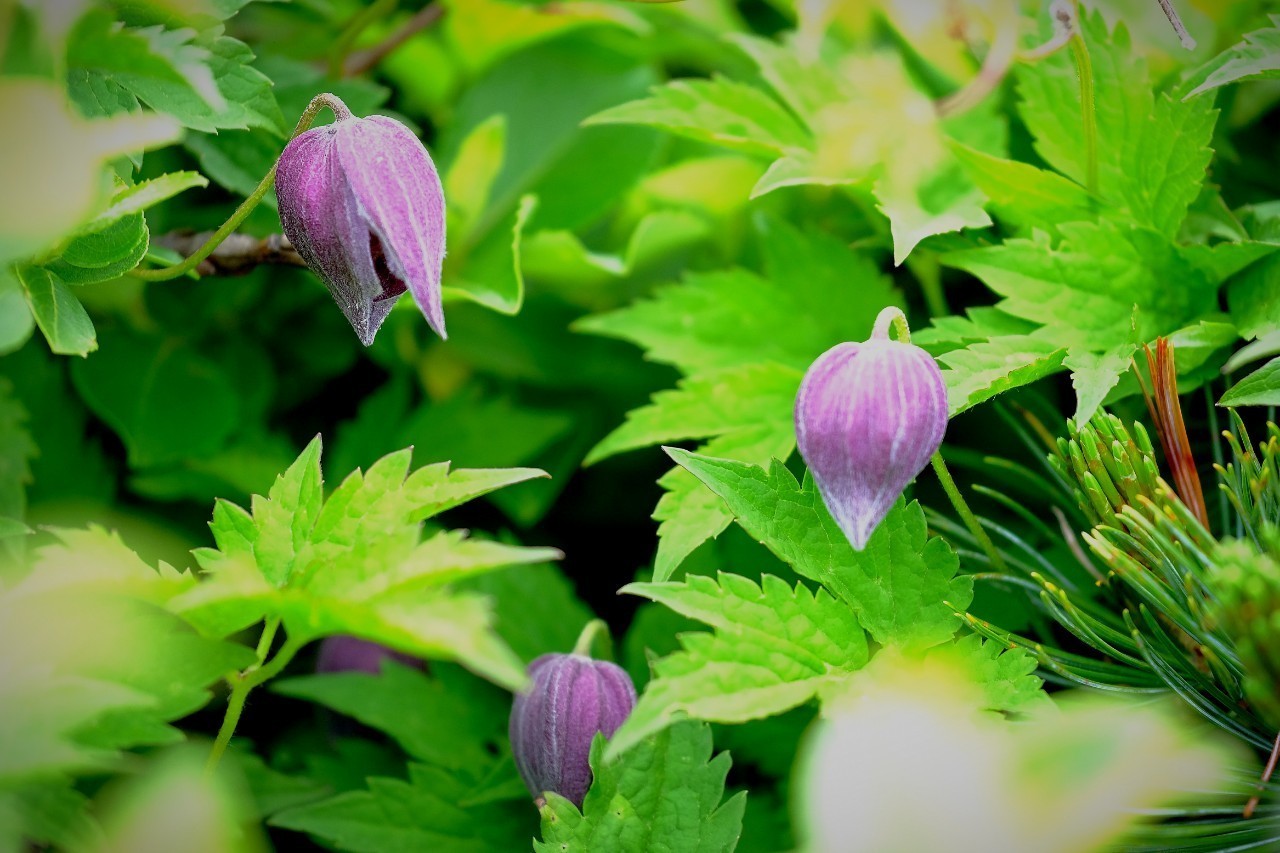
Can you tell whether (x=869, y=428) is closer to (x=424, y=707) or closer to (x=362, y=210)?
(x=362, y=210)

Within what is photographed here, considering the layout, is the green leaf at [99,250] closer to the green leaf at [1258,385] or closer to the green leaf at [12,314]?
the green leaf at [12,314]

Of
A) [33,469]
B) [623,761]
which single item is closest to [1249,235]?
[623,761]

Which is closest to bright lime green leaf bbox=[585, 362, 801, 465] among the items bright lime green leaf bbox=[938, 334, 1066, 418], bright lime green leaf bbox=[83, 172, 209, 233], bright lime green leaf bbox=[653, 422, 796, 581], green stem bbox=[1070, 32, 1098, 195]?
bright lime green leaf bbox=[653, 422, 796, 581]

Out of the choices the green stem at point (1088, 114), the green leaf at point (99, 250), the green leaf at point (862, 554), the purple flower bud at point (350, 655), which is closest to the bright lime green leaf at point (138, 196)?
the green leaf at point (99, 250)

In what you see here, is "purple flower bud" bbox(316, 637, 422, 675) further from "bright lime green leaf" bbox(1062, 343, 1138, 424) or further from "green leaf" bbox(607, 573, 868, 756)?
"bright lime green leaf" bbox(1062, 343, 1138, 424)

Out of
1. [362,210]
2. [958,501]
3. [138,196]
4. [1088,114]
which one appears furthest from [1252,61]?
[138,196]

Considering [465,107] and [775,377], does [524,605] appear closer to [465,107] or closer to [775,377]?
[775,377]
